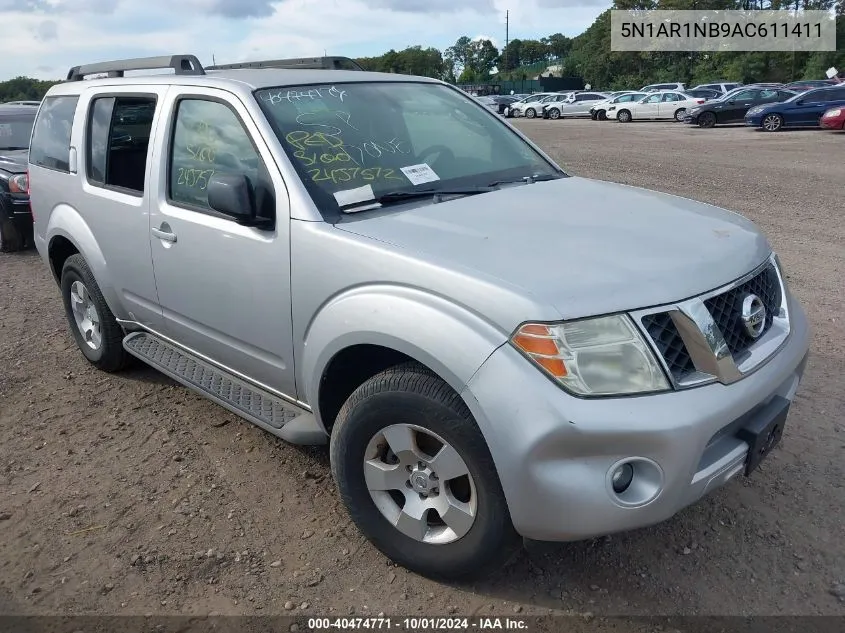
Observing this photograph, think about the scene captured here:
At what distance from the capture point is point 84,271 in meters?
4.57

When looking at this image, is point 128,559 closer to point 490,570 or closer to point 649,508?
point 490,570

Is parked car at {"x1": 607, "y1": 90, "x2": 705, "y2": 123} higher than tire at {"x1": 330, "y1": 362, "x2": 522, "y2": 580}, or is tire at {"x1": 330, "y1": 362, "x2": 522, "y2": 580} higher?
parked car at {"x1": 607, "y1": 90, "x2": 705, "y2": 123}

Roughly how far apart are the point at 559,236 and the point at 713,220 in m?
0.81

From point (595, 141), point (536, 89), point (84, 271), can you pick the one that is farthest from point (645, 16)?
point (84, 271)

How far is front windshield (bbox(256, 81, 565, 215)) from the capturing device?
3133mm

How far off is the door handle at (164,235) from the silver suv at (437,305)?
3cm

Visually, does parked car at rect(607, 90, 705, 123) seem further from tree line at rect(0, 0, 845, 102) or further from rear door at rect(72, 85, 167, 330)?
rear door at rect(72, 85, 167, 330)

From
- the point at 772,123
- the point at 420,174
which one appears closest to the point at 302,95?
the point at 420,174

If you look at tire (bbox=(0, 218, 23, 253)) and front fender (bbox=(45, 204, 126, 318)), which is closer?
front fender (bbox=(45, 204, 126, 318))

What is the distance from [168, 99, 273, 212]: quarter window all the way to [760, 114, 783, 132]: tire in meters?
23.5

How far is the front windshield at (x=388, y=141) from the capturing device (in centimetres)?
313

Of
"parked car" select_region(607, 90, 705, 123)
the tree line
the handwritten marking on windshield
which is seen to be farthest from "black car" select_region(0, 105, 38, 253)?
"parked car" select_region(607, 90, 705, 123)

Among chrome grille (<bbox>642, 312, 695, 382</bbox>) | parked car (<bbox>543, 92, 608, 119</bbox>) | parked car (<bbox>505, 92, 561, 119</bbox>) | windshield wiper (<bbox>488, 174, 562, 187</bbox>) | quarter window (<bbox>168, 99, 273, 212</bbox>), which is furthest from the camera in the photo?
parked car (<bbox>505, 92, 561, 119</bbox>)

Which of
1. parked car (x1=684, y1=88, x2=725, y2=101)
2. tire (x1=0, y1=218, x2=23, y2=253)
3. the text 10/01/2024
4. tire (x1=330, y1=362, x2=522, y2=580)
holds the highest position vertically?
parked car (x1=684, y1=88, x2=725, y2=101)
